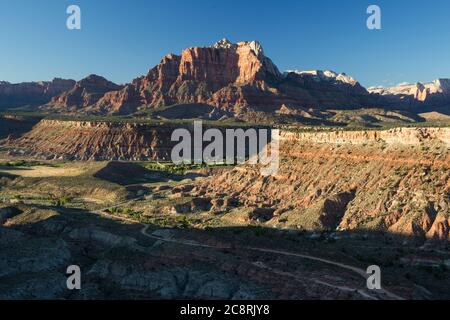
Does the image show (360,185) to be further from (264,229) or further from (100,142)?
(100,142)

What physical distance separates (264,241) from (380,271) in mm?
14784

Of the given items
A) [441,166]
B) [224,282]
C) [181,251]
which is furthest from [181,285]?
[441,166]

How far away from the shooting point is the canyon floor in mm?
44947

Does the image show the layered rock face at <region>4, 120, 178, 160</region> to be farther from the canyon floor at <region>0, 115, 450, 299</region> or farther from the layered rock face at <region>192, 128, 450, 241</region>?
the layered rock face at <region>192, 128, 450, 241</region>

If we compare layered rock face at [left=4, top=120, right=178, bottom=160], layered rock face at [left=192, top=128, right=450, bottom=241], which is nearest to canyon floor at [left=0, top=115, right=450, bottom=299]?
layered rock face at [left=192, top=128, right=450, bottom=241]

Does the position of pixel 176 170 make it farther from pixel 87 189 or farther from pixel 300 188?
pixel 300 188

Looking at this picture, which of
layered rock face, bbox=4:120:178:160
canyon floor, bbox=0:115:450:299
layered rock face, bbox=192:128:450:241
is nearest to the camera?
canyon floor, bbox=0:115:450:299

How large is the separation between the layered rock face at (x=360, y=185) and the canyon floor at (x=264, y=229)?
0.21 metres

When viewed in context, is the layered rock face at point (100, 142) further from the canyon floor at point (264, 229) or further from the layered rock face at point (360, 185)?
the layered rock face at point (360, 185)

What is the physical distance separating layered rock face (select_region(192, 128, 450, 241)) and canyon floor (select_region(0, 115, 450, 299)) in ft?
0.68

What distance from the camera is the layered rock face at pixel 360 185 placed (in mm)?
60312

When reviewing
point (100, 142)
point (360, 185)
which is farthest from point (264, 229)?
point (100, 142)

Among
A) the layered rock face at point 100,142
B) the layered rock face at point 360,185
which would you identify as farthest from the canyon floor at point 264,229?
the layered rock face at point 100,142

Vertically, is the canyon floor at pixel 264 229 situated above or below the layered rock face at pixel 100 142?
below
